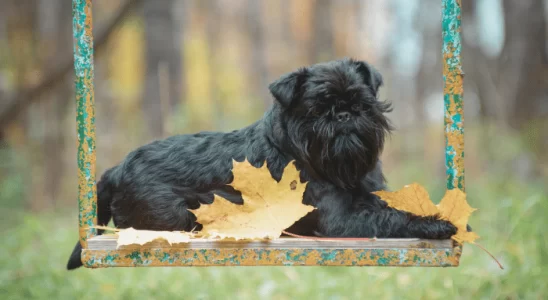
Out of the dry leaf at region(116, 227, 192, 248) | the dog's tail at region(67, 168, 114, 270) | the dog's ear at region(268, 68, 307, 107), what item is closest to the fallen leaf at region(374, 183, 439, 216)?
the dog's ear at region(268, 68, 307, 107)

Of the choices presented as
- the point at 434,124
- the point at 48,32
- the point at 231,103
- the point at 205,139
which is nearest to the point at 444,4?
the point at 205,139

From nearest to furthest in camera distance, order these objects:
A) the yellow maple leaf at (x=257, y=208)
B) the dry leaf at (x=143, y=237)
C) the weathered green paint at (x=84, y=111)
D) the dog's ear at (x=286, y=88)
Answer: the dry leaf at (x=143, y=237)
the weathered green paint at (x=84, y=111)
the yellow maple leaf at (x=257, y=208)
the dog's ear at (x=286, y=88)

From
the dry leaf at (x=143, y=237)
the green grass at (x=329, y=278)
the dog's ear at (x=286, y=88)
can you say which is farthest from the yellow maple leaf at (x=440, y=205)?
the green grass at (x=329, y=278)

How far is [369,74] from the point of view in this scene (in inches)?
130

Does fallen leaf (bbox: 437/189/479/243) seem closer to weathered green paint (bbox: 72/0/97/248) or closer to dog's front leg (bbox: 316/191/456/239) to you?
dog's front leg (bbox: 316/191/456/239)

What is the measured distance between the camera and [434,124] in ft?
58.2

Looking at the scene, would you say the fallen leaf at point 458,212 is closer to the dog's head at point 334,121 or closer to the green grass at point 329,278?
the dog's head at point 334,121

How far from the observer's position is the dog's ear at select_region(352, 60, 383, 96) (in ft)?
10.8

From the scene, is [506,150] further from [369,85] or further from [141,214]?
[141,214]

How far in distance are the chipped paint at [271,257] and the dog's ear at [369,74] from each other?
1.15 m

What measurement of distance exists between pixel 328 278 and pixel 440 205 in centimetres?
304

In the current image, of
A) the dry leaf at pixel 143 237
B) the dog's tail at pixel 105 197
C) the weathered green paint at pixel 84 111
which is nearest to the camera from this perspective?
the dry leaf at pixel 143 237

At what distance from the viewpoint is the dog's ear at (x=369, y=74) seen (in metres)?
3.29

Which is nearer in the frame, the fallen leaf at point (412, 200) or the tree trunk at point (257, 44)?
the fallen leaf at point (412, 200)
